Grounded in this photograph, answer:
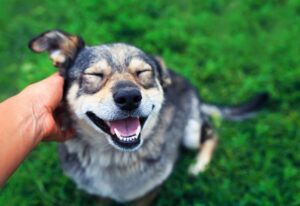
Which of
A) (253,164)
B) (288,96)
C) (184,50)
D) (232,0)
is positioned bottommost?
(253,164)

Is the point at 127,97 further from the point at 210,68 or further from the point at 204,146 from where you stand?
the point at 210,68

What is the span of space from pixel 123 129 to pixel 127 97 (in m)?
0.32

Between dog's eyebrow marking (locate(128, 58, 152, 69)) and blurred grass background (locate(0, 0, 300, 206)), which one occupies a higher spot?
dog's eyebrow marking (locate(128, 58, 152, 69))

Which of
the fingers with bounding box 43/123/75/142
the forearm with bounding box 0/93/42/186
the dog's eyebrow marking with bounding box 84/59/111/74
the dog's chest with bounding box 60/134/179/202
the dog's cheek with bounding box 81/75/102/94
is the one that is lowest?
the dog's chest with bounding box 60/134/179/202

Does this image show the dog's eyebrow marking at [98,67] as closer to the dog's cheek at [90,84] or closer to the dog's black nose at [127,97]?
the dog's cheek at [90,84]

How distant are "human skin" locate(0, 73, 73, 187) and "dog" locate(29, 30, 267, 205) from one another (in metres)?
0.15

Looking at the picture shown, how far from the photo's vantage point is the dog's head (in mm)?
2943

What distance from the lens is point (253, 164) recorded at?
4.33 meters

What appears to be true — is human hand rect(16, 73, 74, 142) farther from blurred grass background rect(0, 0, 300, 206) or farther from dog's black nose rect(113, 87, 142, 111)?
blurred grass background rect(0, 0, 300, 206)

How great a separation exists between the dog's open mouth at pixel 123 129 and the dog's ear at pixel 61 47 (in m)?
0.53

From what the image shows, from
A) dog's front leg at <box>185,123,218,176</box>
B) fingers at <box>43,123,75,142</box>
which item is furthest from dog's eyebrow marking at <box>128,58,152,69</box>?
dog's front leg at <box>185,123,218,176</box>

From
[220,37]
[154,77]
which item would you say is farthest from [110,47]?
[220,37]

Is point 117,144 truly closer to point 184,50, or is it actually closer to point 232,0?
point 184,50

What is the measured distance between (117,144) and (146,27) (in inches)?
114
